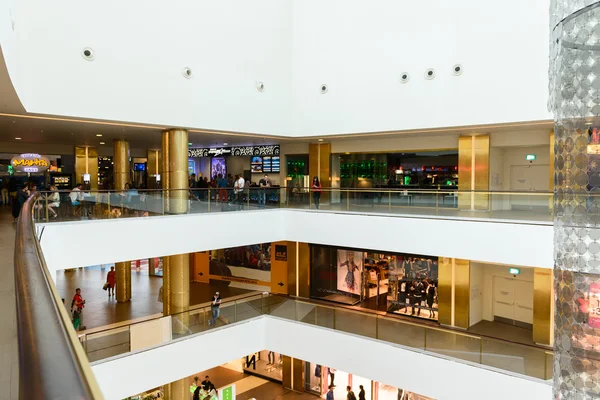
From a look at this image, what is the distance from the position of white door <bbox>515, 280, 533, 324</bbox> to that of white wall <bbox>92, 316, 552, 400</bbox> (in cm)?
570

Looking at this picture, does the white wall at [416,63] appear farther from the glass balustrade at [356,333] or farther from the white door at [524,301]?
the white door at [524,301]

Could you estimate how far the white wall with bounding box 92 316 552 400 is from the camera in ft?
37.9

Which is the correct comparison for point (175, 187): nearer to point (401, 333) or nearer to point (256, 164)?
point (401, 333)

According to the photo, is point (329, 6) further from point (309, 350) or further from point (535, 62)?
point (309, 350)

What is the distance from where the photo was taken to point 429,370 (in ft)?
41.2

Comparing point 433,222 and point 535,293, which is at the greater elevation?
point 433,222

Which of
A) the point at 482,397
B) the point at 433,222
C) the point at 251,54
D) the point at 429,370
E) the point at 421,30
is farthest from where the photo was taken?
the point at 251,54

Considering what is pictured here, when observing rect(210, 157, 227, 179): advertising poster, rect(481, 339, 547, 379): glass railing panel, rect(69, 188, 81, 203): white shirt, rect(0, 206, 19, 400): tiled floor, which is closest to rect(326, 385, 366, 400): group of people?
rect(481, 339, 547, 379): glass railing panel

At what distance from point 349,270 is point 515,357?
877 centimetres

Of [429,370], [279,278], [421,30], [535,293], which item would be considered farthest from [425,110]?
[279,278]

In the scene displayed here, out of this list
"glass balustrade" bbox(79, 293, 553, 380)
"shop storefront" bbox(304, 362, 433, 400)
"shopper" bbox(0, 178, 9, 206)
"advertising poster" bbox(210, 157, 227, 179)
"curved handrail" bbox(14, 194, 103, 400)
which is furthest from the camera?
"advertising poster" bbox(210, 157, 227, 179)

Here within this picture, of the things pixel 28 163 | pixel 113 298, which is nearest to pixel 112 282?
pixel 113 298

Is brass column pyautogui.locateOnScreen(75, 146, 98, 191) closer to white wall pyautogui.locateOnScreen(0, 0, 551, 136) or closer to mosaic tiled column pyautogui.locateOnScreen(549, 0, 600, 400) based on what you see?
white wall pyautogui.locateOnScreen(0, 0, 551, 136)

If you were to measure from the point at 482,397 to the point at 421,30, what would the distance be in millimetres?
10654
